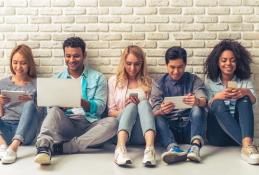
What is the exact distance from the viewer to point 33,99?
12.5 ft

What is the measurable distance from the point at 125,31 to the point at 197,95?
100 cm

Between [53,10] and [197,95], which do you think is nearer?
[197,95]

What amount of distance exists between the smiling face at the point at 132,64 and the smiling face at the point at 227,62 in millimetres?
738

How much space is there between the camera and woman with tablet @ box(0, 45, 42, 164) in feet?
11.3

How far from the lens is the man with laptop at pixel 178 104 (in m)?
3.41

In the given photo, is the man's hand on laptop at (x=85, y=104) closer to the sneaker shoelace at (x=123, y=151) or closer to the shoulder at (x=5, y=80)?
the sneaker shoelace at (x=123, y=151)

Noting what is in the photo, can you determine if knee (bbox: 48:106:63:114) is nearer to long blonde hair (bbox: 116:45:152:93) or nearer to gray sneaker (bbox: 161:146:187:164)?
long blonde hair (bbox: 116:45:152:93)

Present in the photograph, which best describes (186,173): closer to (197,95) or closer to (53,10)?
(197,95)

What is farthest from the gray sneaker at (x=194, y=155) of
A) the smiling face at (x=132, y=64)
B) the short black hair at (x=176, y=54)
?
the smiling face at (x=132, y=64)

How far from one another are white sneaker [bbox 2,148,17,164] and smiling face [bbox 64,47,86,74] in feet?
3.14

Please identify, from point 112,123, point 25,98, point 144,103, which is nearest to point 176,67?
point 144,103

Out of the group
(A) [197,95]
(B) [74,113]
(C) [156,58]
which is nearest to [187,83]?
(A) [197,95]

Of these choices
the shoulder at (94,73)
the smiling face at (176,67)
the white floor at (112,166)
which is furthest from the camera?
the shoulder at (94,73)

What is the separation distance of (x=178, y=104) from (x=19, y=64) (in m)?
1.54
